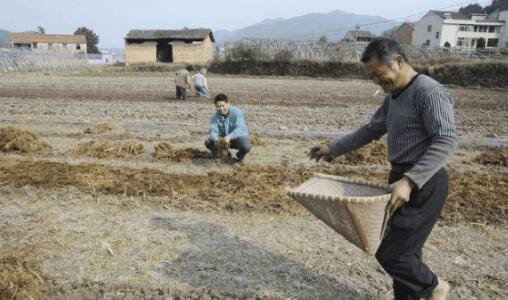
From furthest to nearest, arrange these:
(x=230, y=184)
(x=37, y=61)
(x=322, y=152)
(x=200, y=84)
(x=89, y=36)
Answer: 1. (x=89, y=36)
2. (x=37, y=61)
3. (x=200, y=84)
4. (x=230, y=184)
5. (x=322, y=152)

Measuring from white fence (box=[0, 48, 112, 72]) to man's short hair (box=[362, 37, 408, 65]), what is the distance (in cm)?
3483

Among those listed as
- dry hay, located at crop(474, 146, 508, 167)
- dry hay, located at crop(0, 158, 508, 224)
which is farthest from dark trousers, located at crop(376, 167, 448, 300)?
dry hay, located at crop(474, 146, 508, 167)

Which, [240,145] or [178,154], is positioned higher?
[240,145]

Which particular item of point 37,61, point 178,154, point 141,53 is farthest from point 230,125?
point 141,53

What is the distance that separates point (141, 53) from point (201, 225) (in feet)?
128

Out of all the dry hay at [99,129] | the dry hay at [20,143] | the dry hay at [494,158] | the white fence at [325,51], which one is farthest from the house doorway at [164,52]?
the dry hay at [494,158]

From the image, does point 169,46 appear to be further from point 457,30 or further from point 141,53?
point 457,30

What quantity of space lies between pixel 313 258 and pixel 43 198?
332cm

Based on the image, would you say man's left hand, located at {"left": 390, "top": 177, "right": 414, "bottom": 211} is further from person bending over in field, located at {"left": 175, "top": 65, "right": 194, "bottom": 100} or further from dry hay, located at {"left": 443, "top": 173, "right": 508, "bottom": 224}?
person bending over in field, located at {"left": 175, "top": 65, "right": 194, "bottom": 100}

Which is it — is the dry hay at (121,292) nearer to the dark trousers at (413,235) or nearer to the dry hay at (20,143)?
the dark trousers at (413,235)

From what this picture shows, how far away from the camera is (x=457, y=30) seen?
60.4 meters

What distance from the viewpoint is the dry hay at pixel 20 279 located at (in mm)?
2879

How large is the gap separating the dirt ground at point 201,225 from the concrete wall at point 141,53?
111ft

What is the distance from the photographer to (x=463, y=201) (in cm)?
468
